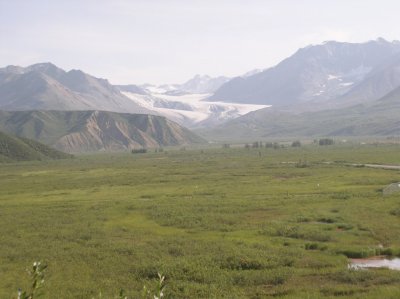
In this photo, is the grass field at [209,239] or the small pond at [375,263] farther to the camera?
the small pond at [375,263]

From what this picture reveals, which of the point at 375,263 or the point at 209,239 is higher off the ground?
the point at 209,239

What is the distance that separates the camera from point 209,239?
50594mm

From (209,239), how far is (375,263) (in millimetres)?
16665

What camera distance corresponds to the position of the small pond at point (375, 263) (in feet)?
129

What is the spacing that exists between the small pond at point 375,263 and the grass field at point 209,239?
3.74 feet

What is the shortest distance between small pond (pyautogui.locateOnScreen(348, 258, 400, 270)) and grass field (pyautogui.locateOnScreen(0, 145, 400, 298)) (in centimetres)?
114

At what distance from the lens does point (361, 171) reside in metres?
120

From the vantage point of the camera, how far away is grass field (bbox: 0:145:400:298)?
117 ft

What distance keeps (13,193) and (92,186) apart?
16851 millimetres

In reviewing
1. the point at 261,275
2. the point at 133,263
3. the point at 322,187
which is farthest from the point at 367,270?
the point at 322,187

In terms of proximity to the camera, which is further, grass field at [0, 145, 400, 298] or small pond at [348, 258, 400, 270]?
small pond at [348, 258, 400, 270]

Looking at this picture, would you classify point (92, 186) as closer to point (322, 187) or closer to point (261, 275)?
point (322, 187)

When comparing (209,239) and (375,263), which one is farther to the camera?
(209,239)

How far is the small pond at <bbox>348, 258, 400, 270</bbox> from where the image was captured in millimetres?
39219
